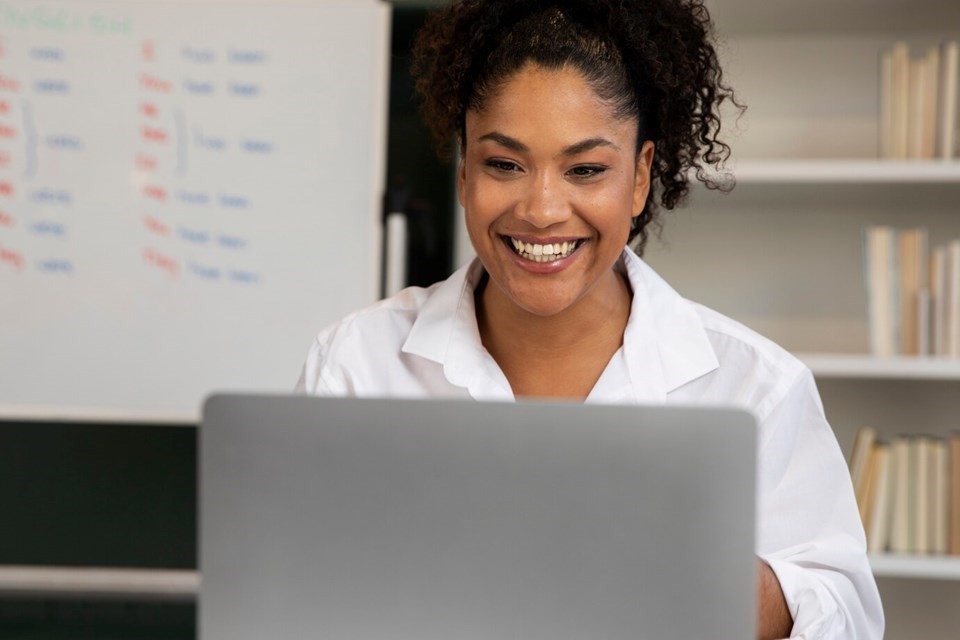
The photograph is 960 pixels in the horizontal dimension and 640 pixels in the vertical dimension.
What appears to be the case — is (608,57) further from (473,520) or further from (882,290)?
(882,290)

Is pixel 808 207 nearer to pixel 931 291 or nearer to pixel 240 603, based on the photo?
pixel 931 291

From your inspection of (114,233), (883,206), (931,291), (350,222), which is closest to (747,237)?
(883,206)

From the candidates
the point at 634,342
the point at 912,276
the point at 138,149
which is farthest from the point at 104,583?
the point at 912,276

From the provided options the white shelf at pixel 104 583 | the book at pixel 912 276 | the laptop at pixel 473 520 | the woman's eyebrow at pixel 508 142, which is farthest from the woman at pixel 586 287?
the white shelf at pixel 104 583

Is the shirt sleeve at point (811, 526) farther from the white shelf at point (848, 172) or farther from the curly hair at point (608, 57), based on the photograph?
the white shelf at point (848, 172)

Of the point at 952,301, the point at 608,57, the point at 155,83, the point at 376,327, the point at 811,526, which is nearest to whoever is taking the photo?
the point at 811,526

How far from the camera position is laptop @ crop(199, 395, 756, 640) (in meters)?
0.60

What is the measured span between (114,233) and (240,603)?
1.86 meters

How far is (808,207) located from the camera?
2373mm

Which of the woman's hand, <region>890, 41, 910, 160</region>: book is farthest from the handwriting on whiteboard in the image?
the woman's hand

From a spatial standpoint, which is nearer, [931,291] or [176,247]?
[931,291]

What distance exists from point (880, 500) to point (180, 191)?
1.61m

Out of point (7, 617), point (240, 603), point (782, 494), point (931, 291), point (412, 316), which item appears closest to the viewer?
point (240, 603)

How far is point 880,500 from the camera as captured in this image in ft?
6.86
